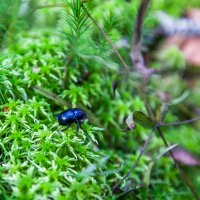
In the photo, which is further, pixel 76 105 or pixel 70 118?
pixel 76 105

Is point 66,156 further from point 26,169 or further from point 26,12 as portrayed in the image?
point 26,12

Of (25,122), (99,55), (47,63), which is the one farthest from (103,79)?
(25,122)

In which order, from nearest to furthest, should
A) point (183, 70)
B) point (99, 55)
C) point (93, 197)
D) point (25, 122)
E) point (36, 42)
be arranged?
1. point (93, 197)
2. point (25, 122)
3. point (99, 55)
4. point (36, 42)
5. point (183, 70)

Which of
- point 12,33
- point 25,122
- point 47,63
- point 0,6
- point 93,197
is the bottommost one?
point 93,197

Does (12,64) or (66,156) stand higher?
(12,64)

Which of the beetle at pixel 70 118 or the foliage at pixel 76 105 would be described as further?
the beetle at pixel 70 118

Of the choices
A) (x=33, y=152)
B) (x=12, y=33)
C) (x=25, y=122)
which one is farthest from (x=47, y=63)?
(x=33, y=152)

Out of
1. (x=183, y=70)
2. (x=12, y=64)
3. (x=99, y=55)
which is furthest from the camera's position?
(x=183, y=70)

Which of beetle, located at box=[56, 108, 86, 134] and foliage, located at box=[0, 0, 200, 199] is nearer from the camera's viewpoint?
foliage, located at box=[0, 0, 200, 199]

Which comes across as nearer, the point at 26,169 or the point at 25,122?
the point at 26,169
